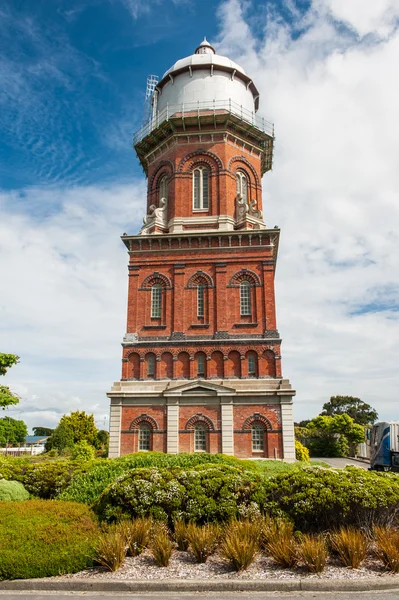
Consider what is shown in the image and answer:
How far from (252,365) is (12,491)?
16.8 metres

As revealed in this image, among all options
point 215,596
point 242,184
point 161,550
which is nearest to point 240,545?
point 215,596

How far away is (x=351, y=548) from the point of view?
8477 millimetres

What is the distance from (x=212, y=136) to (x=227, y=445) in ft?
67.7

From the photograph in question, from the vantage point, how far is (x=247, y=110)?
3481 cm

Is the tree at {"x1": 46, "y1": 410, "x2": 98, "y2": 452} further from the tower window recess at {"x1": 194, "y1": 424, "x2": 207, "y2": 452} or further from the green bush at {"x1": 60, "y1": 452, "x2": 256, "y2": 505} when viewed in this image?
the green bush at {"x1": 60, "y1": 452, "x2": 256, "y2": 505}

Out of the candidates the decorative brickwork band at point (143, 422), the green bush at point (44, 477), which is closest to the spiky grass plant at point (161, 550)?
the green bush at point (44, 477)

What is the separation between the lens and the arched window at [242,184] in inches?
1297

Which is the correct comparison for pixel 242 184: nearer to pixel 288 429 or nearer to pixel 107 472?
pixel 288 429

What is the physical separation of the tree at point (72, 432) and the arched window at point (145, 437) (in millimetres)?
15500

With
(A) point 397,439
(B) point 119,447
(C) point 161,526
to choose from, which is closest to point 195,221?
(B) point 119,447

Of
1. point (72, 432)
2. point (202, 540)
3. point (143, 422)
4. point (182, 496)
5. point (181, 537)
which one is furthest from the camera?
point (72, 432)

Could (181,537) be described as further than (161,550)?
Yes

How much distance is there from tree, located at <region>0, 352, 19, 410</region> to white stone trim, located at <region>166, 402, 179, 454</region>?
899cm

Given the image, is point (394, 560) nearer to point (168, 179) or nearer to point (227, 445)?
point (227, 445)
